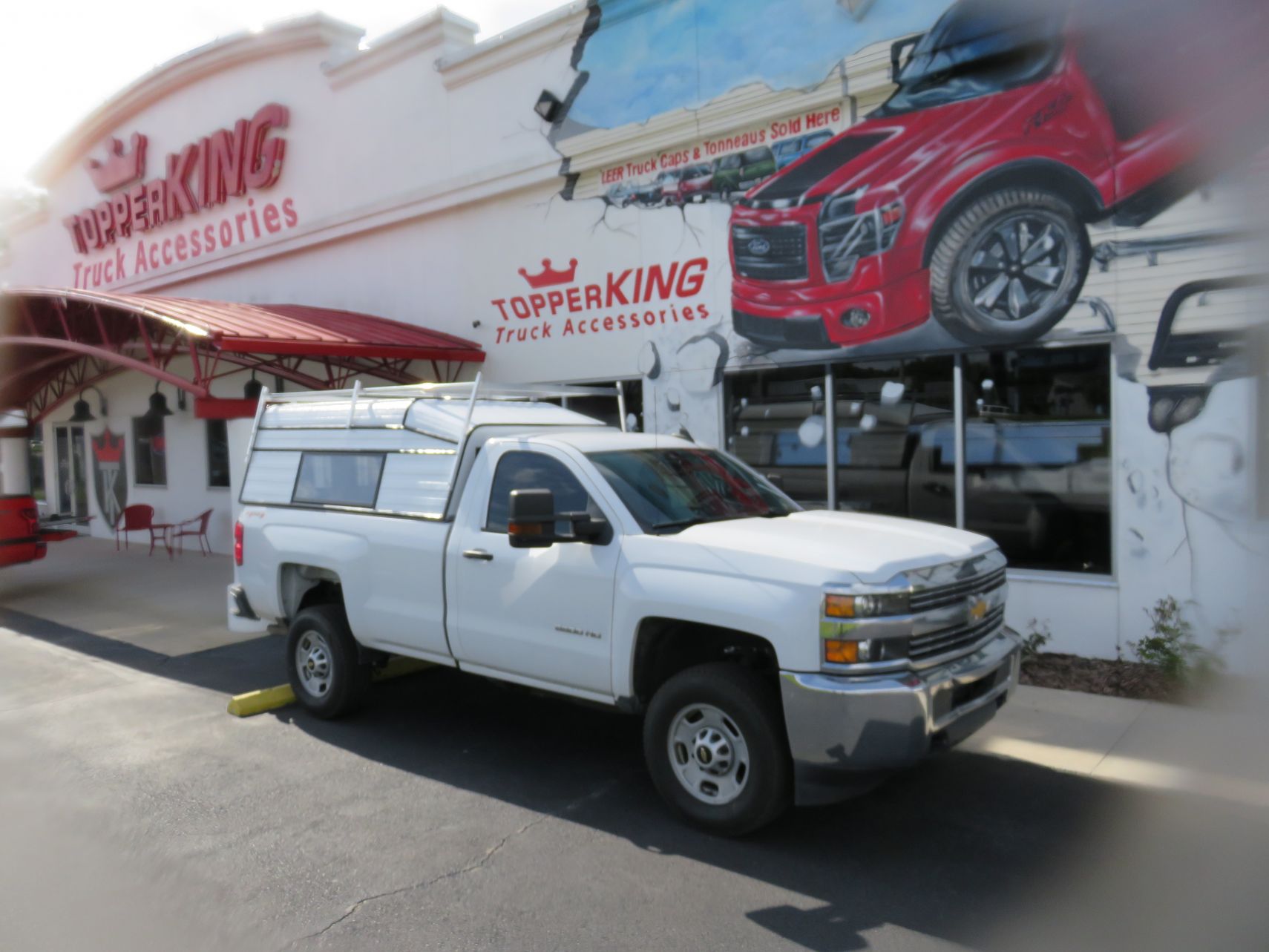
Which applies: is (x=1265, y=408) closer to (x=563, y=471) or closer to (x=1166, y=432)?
(x=563, y=471)

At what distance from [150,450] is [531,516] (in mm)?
15587

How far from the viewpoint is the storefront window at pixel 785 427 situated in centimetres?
945

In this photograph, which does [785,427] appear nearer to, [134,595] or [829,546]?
[829,546]

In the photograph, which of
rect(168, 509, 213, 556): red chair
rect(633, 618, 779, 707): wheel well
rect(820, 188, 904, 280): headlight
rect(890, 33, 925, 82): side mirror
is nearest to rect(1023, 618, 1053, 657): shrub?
rect(820, 188, 904, 280): headlight

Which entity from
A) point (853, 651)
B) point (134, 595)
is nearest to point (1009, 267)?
point (853, 651)

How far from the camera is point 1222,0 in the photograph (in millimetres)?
4832

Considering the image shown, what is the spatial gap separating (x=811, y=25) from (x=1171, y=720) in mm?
6637

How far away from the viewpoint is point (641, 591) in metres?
4.77

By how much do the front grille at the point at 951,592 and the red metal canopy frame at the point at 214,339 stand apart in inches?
330

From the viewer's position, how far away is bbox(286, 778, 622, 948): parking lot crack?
152 inches

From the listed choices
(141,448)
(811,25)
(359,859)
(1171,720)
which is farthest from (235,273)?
(1171,720)

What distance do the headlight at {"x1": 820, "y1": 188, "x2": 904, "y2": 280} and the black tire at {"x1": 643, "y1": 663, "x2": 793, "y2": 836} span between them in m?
5.42

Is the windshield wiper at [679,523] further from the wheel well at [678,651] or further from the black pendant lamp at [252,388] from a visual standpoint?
the black pendant lamp at [252,388]

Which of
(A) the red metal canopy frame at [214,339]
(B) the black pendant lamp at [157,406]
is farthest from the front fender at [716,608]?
(B) the black pendant lamp at [157,406]
